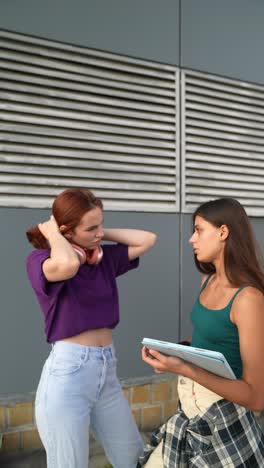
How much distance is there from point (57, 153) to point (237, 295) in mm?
1992

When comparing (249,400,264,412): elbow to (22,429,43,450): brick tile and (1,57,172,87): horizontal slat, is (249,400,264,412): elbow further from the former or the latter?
(1,57,172,87): horizontal slat

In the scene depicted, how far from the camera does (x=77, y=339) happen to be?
1.96 meters

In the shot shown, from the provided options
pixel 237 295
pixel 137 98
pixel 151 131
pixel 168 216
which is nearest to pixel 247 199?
pixel 168 216

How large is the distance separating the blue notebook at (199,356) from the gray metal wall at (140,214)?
5.83 ft

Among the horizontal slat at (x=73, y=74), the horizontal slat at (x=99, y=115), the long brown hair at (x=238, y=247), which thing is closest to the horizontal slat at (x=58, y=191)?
the horizontal slat at (x=99, y=115)

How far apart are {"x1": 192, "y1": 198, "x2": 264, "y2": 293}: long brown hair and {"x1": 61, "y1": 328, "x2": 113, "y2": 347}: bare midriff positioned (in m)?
0.68

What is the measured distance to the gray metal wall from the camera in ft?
10.0

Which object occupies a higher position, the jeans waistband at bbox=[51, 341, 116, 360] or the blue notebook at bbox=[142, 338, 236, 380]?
the blue notebook at bbox=[142, 338, 236, 380]

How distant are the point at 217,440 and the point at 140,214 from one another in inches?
85.1

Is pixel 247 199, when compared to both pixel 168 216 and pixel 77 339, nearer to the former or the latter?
pixel 168 216

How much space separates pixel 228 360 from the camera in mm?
1674

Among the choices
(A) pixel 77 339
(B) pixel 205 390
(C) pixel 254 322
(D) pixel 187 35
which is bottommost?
(B) pixel 205 390

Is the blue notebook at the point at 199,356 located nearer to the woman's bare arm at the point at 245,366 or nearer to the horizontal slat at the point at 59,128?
the woman's bare arm at the point at 245,366

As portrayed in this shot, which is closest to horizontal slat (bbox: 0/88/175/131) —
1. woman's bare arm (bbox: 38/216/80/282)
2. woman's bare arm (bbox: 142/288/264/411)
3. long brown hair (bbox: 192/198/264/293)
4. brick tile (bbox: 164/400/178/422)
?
woman's bare arm (bbox: 38/216/80/282)
